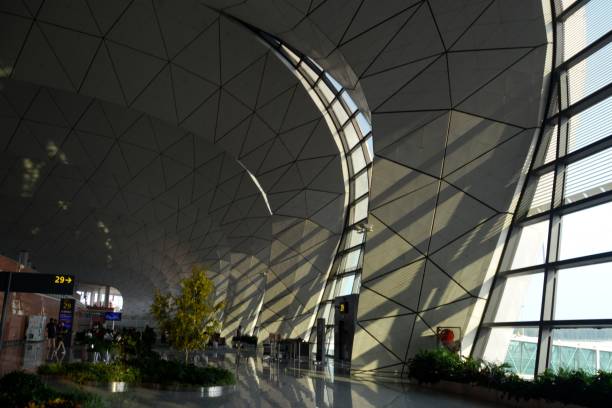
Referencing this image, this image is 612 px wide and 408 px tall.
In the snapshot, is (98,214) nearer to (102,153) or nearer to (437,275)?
(102,153)

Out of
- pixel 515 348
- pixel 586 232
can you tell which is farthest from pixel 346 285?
pixel 586 232

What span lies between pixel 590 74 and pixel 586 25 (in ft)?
5.23

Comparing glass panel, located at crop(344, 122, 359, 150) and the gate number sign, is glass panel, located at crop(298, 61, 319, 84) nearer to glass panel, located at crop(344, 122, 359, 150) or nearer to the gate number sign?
glass panel, located at crop(344, 122, 359, 150)

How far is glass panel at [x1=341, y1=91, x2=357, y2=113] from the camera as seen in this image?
27.8 meters

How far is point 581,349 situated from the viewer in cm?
1472

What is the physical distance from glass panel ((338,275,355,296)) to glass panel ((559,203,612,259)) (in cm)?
2053

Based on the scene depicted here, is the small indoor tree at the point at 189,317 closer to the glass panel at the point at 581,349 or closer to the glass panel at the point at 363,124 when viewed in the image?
the glass panel at the point at 581,349

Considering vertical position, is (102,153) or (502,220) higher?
(102,153)

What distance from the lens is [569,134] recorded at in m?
17.3

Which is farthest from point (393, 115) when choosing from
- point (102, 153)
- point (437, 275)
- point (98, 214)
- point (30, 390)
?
point (98, 214)

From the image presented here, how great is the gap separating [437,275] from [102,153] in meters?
24.9

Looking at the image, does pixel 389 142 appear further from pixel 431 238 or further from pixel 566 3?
pixel 566 3

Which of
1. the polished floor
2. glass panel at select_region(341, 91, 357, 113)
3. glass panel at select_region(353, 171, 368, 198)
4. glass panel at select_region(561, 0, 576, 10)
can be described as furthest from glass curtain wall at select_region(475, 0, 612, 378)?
glass panel at select_region(353, 171, 368, 198)

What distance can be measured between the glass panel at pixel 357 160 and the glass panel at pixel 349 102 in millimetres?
3489
